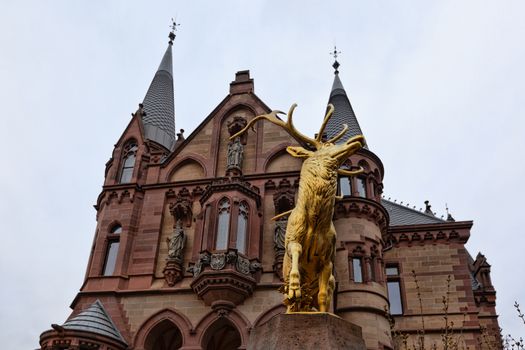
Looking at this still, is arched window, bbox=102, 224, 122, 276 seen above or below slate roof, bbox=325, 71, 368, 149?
below

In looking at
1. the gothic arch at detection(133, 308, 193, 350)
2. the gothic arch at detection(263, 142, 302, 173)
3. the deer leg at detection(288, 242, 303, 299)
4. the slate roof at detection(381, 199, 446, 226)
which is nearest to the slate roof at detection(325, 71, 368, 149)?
the gothic arch at detection(263, 142, 302, 173)

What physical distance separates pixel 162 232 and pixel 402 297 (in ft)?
38.1

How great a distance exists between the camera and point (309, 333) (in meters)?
6.94

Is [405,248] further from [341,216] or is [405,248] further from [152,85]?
[152,85]

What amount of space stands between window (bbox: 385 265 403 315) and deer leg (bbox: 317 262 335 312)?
56.8 ft

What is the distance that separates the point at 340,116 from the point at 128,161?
11226 mm

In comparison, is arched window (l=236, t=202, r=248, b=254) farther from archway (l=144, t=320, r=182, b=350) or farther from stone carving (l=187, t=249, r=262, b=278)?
archway (l=144, t=320, r=182, b=350)

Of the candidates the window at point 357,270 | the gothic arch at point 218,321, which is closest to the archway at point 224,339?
the gothic arch at point 218,321

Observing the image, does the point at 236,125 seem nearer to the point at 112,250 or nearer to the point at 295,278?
the point at 112,250

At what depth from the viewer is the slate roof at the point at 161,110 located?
86.0ft

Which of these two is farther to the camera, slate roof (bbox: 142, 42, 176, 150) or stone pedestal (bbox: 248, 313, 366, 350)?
slate roof (bbox: 142, 42, 176, 150)

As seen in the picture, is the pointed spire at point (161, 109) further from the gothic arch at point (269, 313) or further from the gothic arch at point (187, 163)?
the gothic arch at point (269, 313)

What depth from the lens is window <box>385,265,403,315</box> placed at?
24.2 meters

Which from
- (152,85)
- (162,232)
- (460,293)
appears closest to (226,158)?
(162,232)
